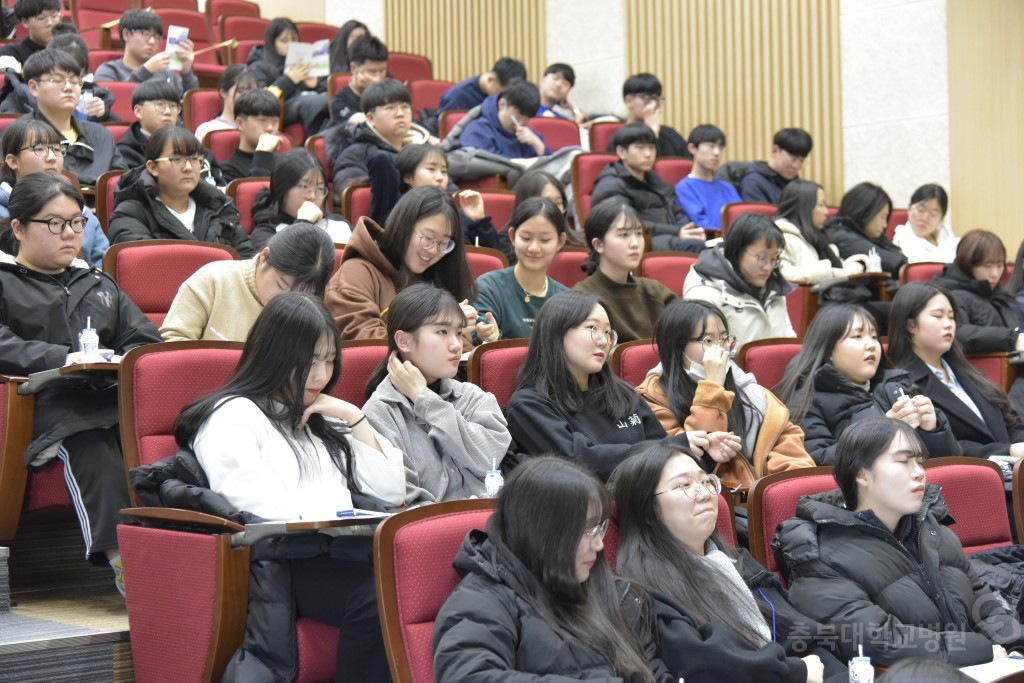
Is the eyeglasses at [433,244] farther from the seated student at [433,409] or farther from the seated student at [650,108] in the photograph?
the seated student at [650,108]

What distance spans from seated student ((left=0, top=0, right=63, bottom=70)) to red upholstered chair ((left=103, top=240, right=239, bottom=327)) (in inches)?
103

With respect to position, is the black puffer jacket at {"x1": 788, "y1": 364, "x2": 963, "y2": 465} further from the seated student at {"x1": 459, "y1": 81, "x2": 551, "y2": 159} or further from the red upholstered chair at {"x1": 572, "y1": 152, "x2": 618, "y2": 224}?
the seated student at {"x1": 459, "y1": 81, "x2": 551, "y2": 159}

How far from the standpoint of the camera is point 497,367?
296 centimetres

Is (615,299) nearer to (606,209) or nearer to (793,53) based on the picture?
(606,209)

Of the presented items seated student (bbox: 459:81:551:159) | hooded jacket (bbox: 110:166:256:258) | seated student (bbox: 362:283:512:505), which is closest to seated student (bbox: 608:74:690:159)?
seated student (bbox: 459:81:551:159)

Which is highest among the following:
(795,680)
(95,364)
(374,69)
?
(374,69)

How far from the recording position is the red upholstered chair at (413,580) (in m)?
1.92

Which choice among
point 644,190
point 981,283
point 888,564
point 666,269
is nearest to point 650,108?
point 644,190

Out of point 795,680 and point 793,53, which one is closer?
point 795,680

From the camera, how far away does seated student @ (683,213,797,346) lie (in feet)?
12.6

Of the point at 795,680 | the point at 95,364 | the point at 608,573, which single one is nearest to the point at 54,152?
the point at 95,364

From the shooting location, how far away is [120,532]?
222 centimetres

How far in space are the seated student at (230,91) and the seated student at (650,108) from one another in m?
1.86

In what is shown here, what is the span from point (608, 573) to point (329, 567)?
0.46 meters
